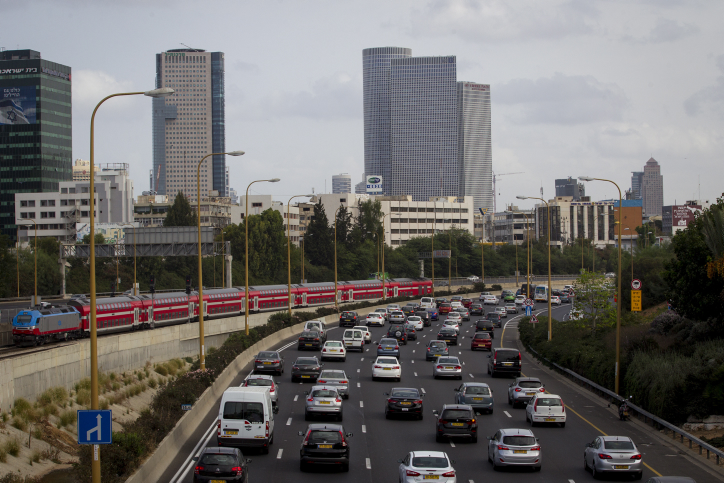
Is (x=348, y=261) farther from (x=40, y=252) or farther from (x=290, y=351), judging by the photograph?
(x=290, y=351)

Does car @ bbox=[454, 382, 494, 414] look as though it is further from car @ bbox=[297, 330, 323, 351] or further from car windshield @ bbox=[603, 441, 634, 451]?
car @ bbox=[297, 330, 323, 351]

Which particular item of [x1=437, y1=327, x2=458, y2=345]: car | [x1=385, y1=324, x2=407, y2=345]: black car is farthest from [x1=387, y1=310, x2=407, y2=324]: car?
[x1=437, y1=327, x2=458, y2=345]: car

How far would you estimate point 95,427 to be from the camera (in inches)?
583

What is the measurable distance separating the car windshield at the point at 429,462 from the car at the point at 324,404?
966cm

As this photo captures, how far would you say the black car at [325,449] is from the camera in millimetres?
20594

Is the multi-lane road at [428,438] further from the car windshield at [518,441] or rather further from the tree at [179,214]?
the tree at [179,214]

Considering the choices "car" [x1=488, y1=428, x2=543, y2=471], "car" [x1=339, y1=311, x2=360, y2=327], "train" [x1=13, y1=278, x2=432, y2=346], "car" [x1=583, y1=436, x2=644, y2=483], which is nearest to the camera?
"car" [x1=583, y1=436, x2=644, y2=483]

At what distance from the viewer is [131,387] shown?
147 ft

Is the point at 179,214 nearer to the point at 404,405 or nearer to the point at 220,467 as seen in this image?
the point at 404,405

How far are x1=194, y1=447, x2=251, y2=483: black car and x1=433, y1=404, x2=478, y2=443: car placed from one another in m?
8.66

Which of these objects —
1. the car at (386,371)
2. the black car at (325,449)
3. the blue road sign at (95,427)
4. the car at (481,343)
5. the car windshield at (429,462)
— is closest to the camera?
the blue road sign at (95,427)

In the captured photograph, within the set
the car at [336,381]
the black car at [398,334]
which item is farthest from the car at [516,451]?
the black car at [398,334]

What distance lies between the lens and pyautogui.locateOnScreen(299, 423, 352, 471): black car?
20594mm

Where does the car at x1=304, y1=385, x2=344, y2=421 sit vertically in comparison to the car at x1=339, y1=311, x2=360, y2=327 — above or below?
above
